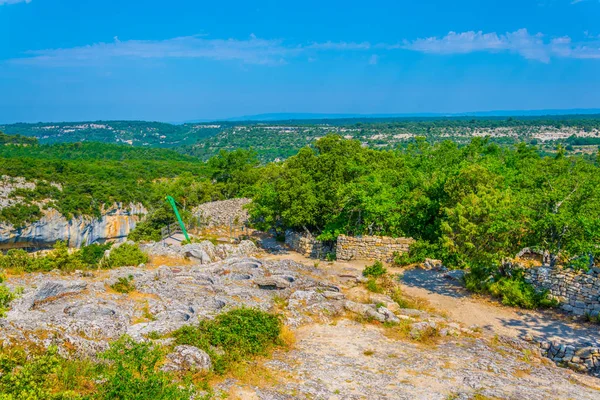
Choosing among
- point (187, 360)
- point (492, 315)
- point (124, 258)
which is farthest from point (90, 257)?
point (492, 315)

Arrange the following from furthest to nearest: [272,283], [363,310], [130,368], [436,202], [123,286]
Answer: [436,202], [272,283], [123,286], [363,310], [130,368]

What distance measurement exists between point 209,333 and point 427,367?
508 centimetres

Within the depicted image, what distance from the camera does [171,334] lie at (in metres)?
11.3

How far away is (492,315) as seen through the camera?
14.3 m

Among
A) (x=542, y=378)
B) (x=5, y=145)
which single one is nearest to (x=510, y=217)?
(x=542, y=378)

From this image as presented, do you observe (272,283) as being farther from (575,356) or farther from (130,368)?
(575,356)

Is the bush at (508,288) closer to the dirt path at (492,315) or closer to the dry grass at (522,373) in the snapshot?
the dirt path at (492,315)

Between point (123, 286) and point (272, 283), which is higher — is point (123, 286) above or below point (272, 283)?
above

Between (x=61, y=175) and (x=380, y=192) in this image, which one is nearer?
(x=380, y=192)

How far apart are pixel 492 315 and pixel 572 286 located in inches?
98.6

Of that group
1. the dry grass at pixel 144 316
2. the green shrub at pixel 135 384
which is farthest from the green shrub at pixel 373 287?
the green shrub at pixel 135 384

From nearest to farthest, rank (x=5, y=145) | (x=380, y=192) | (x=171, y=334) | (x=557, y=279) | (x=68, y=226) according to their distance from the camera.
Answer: (x=171, y=334) → (x=557, y=279) → (x=380, y=192) → (x=68, y=226) → (x=5, y=145)

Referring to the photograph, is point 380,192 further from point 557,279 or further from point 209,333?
point 209,333

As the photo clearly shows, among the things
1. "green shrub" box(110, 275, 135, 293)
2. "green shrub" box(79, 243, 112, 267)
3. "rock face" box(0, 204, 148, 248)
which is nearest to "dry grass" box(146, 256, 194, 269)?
"green shrub" box(79, 243, 112, 267)
